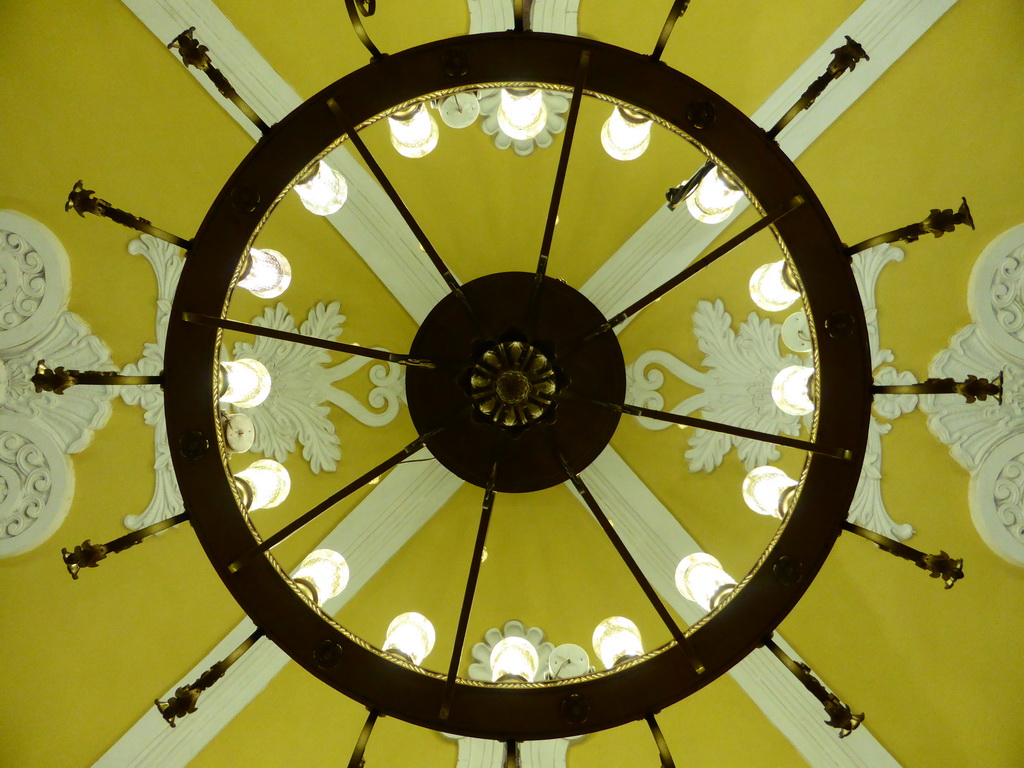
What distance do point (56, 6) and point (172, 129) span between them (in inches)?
29.2

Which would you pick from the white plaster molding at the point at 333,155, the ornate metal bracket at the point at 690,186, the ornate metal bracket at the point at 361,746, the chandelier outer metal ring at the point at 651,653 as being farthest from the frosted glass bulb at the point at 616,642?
the white plaster molding at the point at 333,155

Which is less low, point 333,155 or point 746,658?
point 333,155

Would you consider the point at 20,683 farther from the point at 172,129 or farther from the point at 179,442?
the point at 172,129

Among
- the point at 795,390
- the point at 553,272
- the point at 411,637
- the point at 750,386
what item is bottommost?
the point at 795,390

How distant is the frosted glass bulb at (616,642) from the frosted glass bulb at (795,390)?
0.87 m

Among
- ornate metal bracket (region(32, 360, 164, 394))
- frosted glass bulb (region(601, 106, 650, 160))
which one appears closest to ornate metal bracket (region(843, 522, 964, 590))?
frosted glass bulb (region(601, 106, 650, 160))

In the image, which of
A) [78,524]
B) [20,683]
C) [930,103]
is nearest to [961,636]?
[930,103]

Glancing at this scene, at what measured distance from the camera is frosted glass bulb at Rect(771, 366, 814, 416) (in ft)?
6.24

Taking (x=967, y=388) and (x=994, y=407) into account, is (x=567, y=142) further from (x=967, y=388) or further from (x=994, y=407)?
(x=994, y=407)

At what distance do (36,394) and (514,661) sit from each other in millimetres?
2729

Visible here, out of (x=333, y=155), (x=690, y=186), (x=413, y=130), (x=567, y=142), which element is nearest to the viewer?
(x=567, y=142)

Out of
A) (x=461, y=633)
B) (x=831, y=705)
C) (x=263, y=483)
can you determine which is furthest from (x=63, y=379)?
(x=831, y=705)

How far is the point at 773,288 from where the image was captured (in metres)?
1.97

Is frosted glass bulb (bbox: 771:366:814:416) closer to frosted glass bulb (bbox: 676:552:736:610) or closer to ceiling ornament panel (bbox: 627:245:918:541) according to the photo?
frosted glass bulb (bbox: 676:552:736:610)
